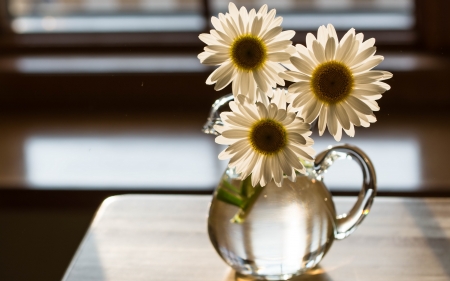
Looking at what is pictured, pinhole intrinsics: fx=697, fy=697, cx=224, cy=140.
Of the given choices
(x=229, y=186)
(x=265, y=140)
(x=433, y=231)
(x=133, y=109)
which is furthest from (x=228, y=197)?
(x=133, y=109)

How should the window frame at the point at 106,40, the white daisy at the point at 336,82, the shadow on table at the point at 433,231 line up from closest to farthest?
1. the white daisy at the point at 336,82
2. the shadow on table at the point at 433,231
3. the window frame at the point at 106,40

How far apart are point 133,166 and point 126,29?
3.17ft

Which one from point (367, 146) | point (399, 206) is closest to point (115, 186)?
point (367, 146)

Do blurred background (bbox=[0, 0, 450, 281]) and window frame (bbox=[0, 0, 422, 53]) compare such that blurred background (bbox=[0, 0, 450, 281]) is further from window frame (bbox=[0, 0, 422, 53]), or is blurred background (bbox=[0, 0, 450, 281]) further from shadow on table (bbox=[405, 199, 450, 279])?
shadow on table (bbox=[405, 199, 450, 279])

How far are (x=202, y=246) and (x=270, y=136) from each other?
33 centimetres

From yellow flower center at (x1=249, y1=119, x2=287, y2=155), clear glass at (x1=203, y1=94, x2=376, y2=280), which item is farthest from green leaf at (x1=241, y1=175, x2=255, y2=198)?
yellow flower center at (x1=249, y1=119, x2=287, y2=155)

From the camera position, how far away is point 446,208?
1112 millimetres

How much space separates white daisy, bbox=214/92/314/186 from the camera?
0.72 m

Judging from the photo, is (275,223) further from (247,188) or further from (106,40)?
(106,40)

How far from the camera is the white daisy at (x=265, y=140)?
72cm

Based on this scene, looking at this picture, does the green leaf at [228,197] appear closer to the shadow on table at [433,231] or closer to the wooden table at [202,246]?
the wooden table at [202,246]

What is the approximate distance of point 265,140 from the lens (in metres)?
0.72

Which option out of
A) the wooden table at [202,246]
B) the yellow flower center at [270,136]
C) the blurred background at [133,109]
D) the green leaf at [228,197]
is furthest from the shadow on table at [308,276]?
the blurred background at [133,109]

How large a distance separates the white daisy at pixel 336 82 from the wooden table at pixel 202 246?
0.26 metres
